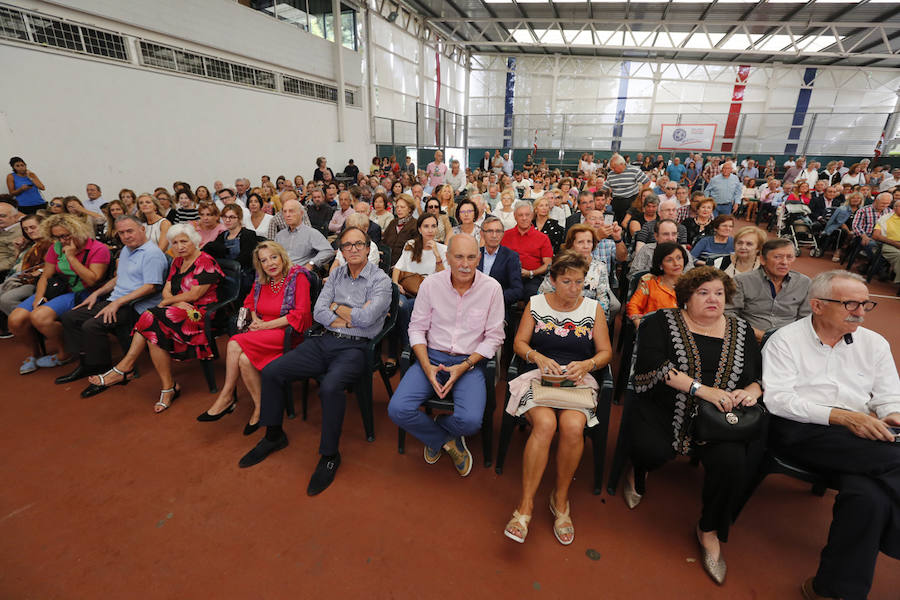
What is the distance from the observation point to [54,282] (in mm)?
3318

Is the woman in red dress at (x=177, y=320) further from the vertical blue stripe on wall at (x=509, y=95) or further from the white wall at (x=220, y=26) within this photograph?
the vertical blue stripe on wall at (x=509, y=95)

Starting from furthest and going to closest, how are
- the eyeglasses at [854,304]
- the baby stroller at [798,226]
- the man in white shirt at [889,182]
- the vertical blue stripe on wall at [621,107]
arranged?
1. the vertical blue stripe on wall at [621,107]
2. the man in white shirt at [889,182]
3. the baby stroller at [798,226]
4. the eyeglasses at [854,304]

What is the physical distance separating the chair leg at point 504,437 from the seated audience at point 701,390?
2.03 feet

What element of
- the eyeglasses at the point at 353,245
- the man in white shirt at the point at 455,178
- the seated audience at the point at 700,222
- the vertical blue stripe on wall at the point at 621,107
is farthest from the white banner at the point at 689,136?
the eyeglasses at the point at 353,245

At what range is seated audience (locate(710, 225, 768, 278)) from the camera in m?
2.83

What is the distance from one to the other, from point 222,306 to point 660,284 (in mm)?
3289

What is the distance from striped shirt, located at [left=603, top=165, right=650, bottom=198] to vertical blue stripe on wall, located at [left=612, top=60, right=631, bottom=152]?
13315 mm

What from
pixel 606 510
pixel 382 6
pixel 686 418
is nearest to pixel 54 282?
pixel 606 510

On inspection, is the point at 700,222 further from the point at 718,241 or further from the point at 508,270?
the point at 508,270

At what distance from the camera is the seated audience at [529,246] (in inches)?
143

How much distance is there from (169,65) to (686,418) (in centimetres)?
930

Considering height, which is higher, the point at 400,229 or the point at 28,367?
the point at 400,229

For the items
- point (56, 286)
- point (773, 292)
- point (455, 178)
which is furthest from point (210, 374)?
point (455, 178)

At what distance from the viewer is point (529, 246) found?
3.74 m
